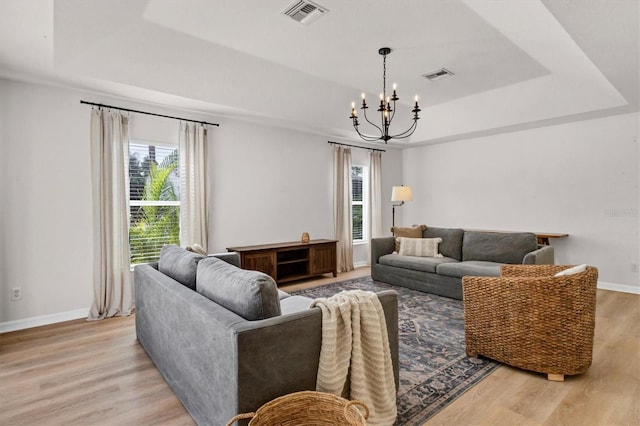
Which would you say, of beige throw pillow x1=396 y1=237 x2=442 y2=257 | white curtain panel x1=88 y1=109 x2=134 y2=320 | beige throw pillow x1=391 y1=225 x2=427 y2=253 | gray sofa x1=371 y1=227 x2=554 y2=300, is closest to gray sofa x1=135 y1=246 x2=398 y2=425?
white curtain panel x1=88 y1=109 x2=134 y2=320

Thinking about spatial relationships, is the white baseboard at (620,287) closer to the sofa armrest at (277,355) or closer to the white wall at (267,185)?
the white wall at (267,185)

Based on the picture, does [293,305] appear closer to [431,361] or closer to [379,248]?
[431,361]

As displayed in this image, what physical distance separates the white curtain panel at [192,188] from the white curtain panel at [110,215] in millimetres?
656

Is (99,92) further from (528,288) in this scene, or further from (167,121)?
(528,288)

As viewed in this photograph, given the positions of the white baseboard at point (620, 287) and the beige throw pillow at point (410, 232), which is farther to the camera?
the beige throw pillow at point (410, 232)

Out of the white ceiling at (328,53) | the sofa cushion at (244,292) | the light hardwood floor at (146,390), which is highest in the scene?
the white ceiling at (328,53)

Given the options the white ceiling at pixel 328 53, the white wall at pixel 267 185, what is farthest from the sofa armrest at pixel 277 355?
the white wall at pixel 267 185

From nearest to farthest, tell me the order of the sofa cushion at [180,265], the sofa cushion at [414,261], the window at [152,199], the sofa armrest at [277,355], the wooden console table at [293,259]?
the sofa armrest at [277,355], the sofa cushion at [180,265], the window at [152,199], the sofa cushion at [414,261], the wooden console table at [293,259]

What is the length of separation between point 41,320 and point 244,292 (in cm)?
315

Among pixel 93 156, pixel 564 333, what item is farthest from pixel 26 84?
pixel 564 333

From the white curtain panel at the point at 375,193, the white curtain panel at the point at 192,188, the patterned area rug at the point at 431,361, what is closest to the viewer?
the patterned area rug at the point at 431,361

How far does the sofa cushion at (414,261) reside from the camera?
463 centimetres

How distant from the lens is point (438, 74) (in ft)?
13.9

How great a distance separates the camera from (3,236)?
341 centimetres
